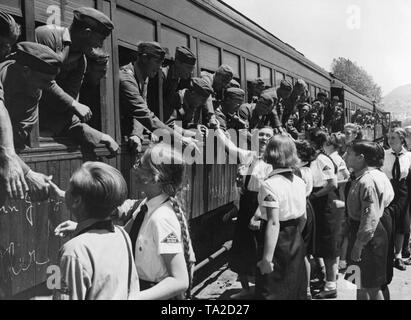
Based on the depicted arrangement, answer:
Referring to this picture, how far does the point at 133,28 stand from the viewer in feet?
11.9

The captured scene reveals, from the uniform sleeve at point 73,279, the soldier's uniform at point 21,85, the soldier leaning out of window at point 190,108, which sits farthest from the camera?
the soldier leaning out of window at point 190,108

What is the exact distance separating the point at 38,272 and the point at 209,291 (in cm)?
235

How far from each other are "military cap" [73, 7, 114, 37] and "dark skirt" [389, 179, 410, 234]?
152 inches

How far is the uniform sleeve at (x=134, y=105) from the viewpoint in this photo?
3.45m

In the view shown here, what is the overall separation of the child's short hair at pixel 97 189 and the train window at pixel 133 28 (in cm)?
201

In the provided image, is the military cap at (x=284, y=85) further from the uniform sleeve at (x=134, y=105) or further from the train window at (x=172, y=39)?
the uniform sleeve at (x=134, y=105)

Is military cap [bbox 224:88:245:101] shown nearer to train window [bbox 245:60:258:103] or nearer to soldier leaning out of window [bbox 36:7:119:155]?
train window [bbox 245:60:258:103]

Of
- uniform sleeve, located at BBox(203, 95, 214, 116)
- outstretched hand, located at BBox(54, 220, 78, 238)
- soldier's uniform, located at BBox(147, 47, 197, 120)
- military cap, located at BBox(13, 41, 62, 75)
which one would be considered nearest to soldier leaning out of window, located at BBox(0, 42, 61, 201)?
military cap, located at BBox(13, 41, 62, 75)

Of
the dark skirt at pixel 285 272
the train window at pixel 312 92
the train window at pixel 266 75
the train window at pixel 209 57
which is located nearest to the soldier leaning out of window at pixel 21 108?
the dark skirt at pixel 285 272

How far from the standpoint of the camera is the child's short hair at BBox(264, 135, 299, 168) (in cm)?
297

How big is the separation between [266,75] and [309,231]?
3475 millimetres

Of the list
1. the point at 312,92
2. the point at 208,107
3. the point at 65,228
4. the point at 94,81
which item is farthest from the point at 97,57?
the point at 312,92
